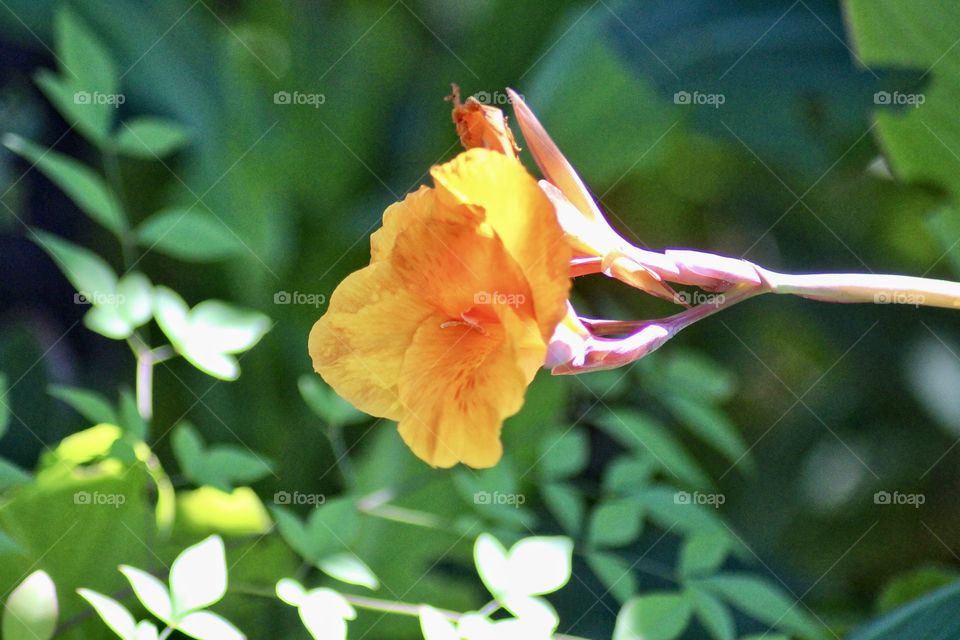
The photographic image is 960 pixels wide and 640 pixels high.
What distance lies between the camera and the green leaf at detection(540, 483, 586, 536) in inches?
26.9

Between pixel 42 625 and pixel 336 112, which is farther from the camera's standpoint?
pixel 336 112

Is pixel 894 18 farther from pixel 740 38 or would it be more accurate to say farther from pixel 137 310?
pixel 137 310

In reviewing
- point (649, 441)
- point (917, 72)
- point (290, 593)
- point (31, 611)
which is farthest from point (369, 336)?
point (917, 72)

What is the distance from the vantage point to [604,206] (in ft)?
3.48

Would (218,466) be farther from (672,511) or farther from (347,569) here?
(672,511)

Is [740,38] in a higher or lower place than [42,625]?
higher

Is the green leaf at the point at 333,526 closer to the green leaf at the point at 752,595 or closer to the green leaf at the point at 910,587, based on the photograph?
the green leaf at the point at 752,595

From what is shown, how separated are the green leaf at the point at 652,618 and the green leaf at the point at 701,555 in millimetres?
36

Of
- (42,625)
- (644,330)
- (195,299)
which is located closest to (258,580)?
(42,625)

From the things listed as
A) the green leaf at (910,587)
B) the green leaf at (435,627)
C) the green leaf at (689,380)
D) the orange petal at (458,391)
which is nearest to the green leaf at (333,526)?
the green leaf at (435,627)

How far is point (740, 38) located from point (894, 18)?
0.54 feet

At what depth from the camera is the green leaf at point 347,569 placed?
56 centimetres

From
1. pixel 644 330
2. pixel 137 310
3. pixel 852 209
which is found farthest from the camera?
pixel 852 209

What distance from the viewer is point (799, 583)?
3.09ft
